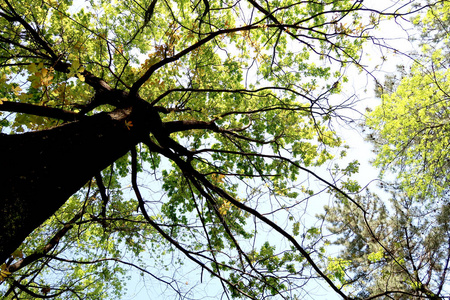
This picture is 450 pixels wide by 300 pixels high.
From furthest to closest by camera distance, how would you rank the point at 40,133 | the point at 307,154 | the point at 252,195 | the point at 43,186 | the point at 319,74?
the point at 319,74 → the point at 307,154 → the point at 252,195 → the point at 40,133 → the point at 43,186

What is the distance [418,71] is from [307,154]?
21.3 ft

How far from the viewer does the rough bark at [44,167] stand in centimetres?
120

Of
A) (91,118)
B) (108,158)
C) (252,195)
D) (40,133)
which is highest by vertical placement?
(252,195)

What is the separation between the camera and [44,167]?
1.36 metres

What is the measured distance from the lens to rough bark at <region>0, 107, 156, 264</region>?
1.20 m

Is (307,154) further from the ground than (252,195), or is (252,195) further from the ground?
(307,154)

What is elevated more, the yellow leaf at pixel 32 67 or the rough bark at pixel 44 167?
the yellow leaf at pixel 32 67

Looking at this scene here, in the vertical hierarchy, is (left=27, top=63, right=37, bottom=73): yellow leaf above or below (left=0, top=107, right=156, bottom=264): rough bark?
above

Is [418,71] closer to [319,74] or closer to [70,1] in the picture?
[319,74]

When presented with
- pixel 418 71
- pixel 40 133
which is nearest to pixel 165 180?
pixel 40 133

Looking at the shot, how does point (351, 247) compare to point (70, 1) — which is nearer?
point (70, 1)

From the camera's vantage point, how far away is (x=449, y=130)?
7629 millimetres

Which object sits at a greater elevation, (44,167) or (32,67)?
(32,67)

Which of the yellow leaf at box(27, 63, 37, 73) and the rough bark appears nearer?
the rough bark
